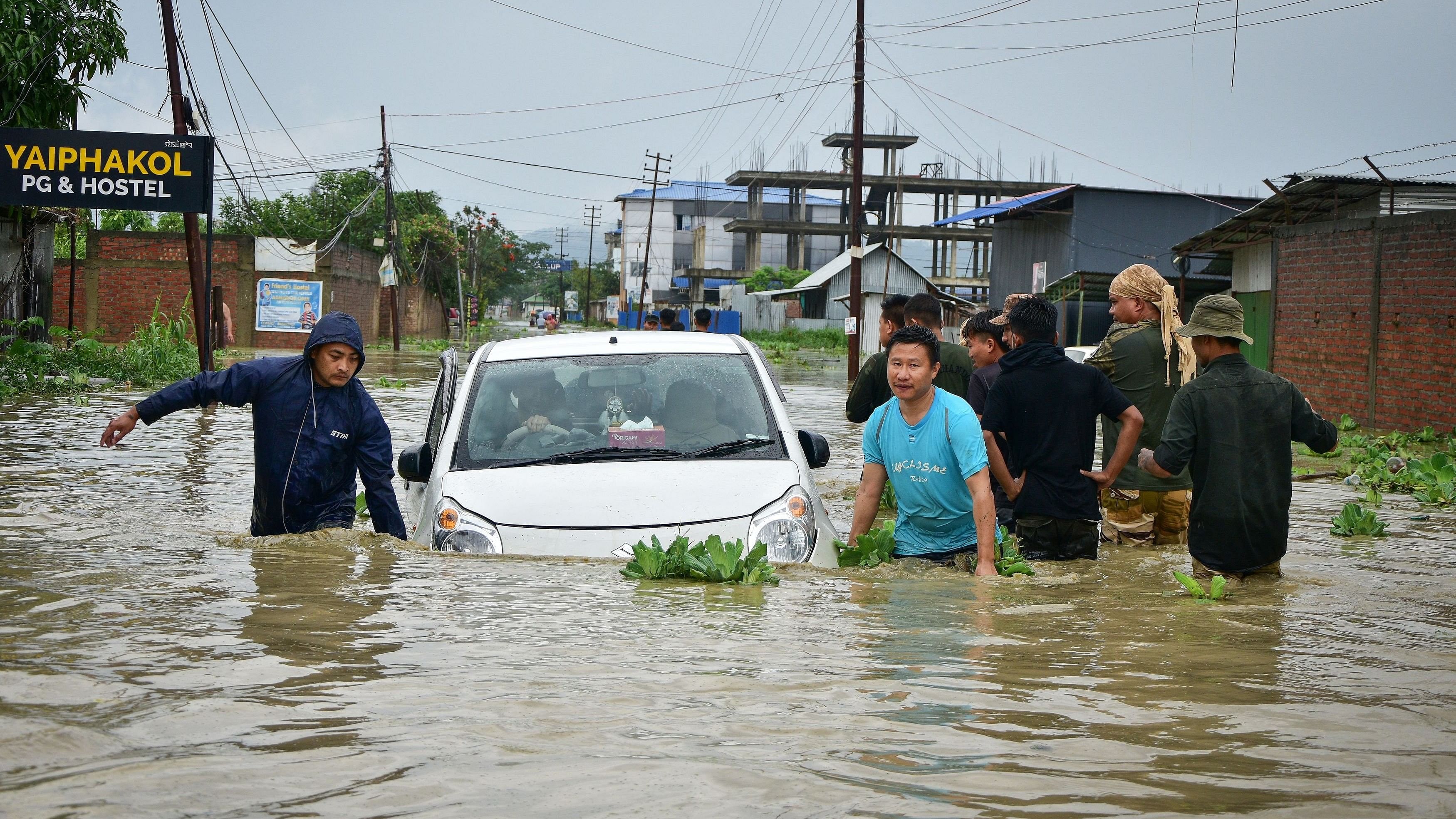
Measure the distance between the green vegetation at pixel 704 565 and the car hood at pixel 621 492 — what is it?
33 centimetres

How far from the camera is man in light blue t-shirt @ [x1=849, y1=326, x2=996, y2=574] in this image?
5680 millimetres

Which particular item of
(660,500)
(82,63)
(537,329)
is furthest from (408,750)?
(537,329)

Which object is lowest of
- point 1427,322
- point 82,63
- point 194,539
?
point 194,539

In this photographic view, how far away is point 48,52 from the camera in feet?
63.8

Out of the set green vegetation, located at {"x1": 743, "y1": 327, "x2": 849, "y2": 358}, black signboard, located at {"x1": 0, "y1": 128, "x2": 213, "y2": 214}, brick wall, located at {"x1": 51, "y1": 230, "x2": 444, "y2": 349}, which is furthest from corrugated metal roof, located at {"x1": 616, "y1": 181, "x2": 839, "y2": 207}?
black signboard, located at {"x1": 0, "y1": 128, "x2": 213, "y2": 214}

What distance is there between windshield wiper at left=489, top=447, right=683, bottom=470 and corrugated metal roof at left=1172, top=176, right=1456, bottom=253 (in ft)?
A: 51.8

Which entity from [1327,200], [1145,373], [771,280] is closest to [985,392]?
Result: [1145,373]

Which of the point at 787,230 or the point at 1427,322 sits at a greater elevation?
the point at 787,230

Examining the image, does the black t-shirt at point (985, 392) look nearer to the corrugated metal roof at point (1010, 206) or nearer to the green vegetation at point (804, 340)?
the corrugated metal roof at point (1010, 206)

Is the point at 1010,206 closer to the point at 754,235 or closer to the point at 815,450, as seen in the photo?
the point at 815,450

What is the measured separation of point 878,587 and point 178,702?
3.09 meters

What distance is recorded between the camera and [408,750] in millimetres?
3037

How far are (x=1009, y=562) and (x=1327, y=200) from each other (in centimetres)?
1696

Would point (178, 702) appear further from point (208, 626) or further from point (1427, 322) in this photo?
Answer: point (1427, 322)
